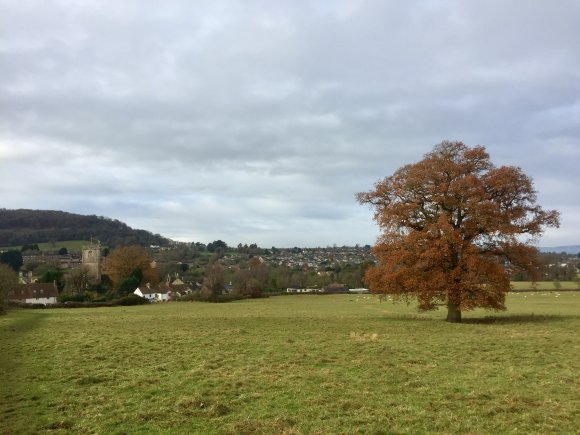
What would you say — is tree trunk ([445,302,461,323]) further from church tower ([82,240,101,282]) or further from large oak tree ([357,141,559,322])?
church tower ([82,240,101,282])

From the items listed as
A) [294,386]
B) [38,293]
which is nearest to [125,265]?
[38,293]

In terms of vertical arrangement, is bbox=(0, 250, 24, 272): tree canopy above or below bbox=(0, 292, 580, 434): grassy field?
above

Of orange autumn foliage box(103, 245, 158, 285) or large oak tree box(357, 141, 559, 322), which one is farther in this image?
orange autumn foliage box(103, 245, 158, 285)

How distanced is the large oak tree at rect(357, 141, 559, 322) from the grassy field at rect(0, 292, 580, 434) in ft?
23.9

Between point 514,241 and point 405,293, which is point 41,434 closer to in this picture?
point 405,293

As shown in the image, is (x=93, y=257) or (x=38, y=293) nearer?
(x=38, y=293)

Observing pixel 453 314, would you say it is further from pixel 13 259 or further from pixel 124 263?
pixel 13 259

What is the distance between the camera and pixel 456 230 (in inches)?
1111

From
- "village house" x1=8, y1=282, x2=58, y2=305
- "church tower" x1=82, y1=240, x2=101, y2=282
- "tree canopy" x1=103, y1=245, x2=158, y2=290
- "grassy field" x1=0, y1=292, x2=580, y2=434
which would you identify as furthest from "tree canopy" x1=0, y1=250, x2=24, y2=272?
"grassy field" x1=0, y1=292, x2=580, y2=434

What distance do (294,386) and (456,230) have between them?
19.4 m

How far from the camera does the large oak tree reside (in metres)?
28.4

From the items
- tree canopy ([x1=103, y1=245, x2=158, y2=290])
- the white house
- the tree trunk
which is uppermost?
tree canopy ([x1=103, y1=245, x2=158, y2=290])

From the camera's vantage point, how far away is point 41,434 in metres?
8.55

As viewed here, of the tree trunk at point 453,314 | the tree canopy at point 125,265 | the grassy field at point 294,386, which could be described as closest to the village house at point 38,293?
the tree canopy at point 125,265
